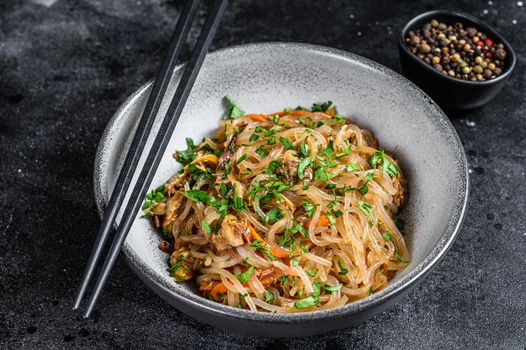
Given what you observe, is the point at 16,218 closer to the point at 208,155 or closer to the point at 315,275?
the point at 208,155

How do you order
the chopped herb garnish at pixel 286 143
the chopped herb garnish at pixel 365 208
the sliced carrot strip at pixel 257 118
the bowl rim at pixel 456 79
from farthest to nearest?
the bowl rim at pixel 456 79 < the sliced carrot strip at pixel 257 118 < the chopped herb garnish at pixel 286 143 < the chopped herb garnish at pixel 365 208

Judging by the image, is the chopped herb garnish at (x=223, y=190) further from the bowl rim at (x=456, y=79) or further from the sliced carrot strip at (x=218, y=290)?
the bowl rim at (x=456, y=79)

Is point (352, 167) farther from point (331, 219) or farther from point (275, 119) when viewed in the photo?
point (275, 119)

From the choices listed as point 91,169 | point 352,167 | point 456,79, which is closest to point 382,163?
point 352,167

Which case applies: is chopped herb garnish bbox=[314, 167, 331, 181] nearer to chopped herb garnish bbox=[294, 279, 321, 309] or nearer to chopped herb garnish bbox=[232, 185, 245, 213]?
chopped herb garnish bbox=[232, 185, 245, 213]

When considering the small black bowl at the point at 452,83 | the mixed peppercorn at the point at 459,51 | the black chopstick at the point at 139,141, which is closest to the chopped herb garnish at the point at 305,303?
the black chopstick at the point at 139,141

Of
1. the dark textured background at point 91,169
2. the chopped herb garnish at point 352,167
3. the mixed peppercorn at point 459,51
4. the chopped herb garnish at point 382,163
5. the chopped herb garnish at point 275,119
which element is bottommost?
the dark textured background at point 91,169

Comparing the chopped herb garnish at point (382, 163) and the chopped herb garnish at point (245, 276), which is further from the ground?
the chopped herb garnish at point (382, 163)

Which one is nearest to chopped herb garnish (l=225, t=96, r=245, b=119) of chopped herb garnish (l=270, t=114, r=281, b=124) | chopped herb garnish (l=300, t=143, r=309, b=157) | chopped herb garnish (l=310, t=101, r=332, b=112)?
chopped herb garnish (l=270, t=114, r=281, b=124)
